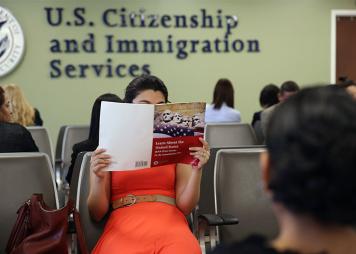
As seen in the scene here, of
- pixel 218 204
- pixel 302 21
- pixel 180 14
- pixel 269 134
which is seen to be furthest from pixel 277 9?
pixel 269 134

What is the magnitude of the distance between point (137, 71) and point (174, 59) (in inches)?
20.5

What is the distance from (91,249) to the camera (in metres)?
2.40

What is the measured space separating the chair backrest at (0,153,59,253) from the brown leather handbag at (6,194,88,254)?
0.27 meters

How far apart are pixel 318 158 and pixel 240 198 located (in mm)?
1840

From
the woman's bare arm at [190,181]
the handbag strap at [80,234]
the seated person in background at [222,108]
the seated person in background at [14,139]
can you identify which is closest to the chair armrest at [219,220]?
the woman's bare arm at [190,181]

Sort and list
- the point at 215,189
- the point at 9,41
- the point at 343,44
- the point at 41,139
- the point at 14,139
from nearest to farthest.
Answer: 1. the point at 215,189
2. the point at 14,139
3. the point at 41,139
4. the point at 9,41
5. the point at 343,44

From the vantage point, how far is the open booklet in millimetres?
1989

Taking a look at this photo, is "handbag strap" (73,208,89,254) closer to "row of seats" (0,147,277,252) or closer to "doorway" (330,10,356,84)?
"row of seats" (0,147,277,252)

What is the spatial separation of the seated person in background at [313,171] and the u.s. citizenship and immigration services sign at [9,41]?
619 cm

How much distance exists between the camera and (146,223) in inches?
86.8

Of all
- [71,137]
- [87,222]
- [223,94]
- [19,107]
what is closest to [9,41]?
[19,107]

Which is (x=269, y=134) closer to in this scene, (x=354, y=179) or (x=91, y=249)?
(x=354, y=179)

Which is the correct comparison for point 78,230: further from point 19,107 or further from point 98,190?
point 19,107

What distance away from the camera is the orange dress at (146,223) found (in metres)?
2.13
